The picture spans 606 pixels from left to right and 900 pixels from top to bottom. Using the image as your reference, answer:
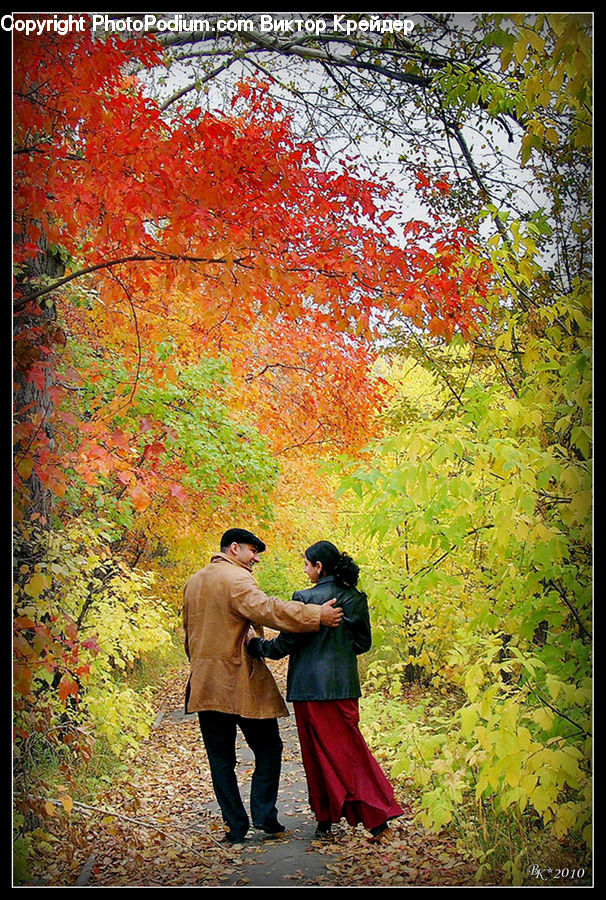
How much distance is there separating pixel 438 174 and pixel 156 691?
20.4 ft

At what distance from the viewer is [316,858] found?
4090mm

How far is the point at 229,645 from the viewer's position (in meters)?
4.35

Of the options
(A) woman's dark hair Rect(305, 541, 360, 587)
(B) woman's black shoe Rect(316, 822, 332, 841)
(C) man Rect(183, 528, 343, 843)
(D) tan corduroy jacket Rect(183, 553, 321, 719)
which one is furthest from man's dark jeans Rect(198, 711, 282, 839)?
(A) woman's dark hair Rect(305, 541, 360, 587)

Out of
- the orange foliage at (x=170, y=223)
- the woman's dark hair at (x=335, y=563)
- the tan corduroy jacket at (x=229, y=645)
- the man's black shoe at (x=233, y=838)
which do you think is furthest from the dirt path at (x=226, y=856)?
the orange foliage at (x=170, y=223)

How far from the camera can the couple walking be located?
13.9 feet

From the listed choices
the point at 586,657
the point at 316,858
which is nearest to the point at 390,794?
the point at 316,858

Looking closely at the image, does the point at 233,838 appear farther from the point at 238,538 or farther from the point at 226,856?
the point at 238,538

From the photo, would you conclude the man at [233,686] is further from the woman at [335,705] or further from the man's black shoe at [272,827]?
the woman at [335,705]

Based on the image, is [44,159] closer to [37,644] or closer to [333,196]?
[333,196]

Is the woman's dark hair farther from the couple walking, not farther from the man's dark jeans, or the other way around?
the man's dark jeans

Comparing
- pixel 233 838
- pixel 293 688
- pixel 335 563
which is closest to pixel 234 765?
pixel 233 838

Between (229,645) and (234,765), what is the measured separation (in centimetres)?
61

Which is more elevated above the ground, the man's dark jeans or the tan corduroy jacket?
the tan corduroy jacket

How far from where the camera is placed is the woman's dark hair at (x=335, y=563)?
4332mm
